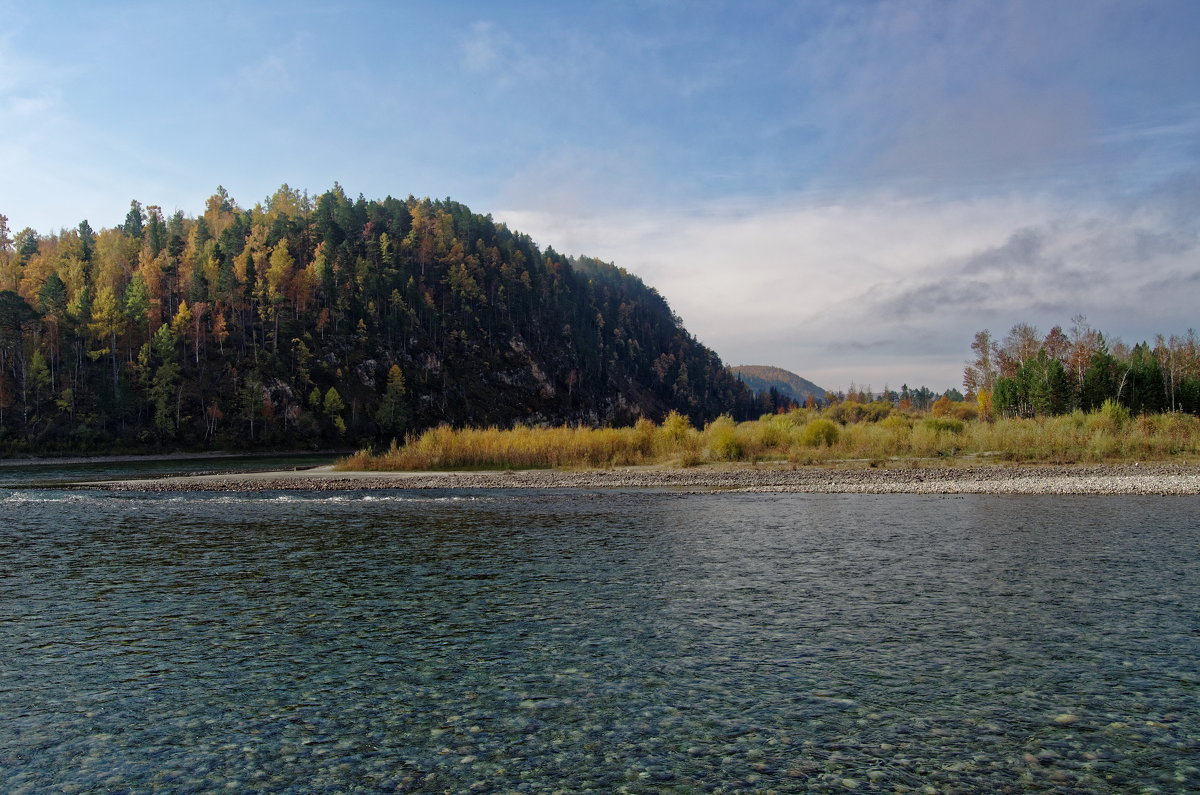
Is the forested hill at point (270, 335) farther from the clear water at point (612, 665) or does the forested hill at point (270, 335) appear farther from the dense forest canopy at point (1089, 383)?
the clear water at point (612, 665)

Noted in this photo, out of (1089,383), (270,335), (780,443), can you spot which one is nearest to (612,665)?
(780,443)

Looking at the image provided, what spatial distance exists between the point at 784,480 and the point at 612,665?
31.9 meters

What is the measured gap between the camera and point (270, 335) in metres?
132

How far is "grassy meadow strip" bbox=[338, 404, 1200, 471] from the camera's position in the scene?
1998 inches

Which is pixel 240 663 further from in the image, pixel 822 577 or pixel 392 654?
pixel 822 577

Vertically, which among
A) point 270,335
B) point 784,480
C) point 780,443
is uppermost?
point 270,335

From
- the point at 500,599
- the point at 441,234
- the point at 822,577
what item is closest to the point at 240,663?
the point at 500,599

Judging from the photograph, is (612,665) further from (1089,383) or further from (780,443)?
(1089,383)

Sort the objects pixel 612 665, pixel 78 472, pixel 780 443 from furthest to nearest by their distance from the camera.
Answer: pixel 78 472 → pixel 780 443 → pixel 612 665

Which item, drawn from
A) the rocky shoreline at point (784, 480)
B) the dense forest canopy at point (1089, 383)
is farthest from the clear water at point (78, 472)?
the dense forest canopy at point (1089, 383)

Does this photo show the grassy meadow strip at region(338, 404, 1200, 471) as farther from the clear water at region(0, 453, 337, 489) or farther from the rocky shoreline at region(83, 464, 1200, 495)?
the clear water at region(0, 453, 337, 489)

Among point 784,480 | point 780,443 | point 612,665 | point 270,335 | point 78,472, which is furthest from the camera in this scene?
point 270,335

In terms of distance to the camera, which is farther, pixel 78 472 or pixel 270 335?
pixel 270 335

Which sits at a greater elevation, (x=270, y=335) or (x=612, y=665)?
(x=270, y=335)
